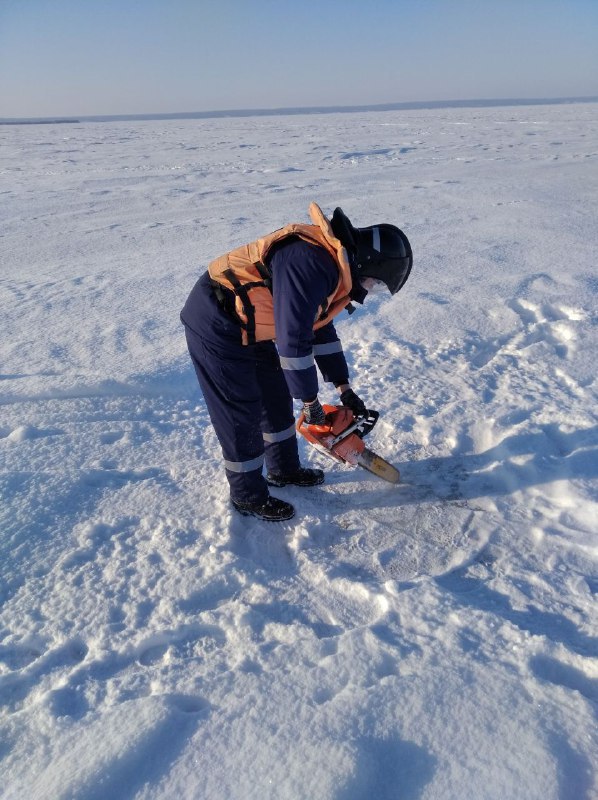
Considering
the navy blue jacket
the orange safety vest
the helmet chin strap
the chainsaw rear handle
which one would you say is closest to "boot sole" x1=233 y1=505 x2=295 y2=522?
the chainsaw rear handle

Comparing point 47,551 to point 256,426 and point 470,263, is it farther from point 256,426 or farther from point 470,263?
point 470,263

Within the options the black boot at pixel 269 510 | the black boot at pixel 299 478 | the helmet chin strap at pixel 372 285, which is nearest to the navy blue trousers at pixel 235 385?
the black boot at pixel 269 510

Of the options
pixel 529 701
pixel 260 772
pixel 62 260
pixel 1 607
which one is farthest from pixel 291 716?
pixel 62 260

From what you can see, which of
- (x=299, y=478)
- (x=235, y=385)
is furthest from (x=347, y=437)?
(x=235, y=385)

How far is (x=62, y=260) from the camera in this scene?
6.34 metres

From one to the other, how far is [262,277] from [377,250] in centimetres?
44

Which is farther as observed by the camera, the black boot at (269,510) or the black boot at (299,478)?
the black boot at (299,478)

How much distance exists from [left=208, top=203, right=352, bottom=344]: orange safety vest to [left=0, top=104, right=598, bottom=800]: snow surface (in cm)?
86

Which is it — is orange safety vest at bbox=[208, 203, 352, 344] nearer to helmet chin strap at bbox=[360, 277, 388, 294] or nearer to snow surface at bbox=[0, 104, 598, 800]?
helmet chin strap at bbox=[360, 277, 388, 294]

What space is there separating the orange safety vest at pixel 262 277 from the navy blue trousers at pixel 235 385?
0.09 metres

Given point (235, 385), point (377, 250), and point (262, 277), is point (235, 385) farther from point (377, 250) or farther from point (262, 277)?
point (377, 250)

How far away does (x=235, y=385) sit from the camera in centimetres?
242

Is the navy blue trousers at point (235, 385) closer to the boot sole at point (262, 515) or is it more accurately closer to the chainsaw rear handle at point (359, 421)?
the boot sole at point (262, 515)

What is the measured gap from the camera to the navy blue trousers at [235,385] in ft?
7.80
